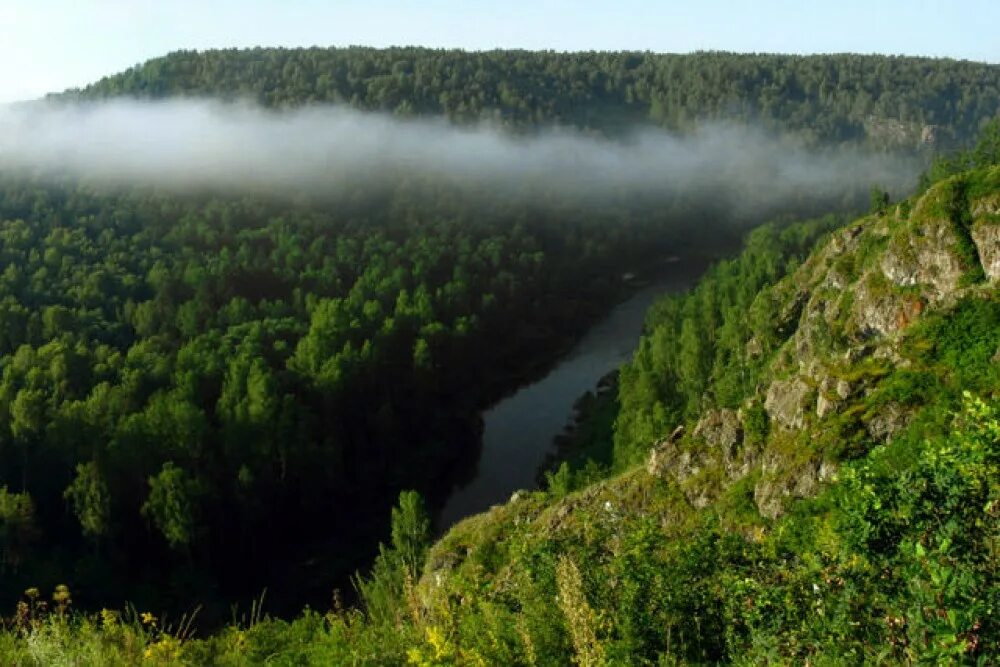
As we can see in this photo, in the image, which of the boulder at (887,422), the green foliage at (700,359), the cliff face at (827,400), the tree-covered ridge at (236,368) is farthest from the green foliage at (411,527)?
the boulder at (887,422)

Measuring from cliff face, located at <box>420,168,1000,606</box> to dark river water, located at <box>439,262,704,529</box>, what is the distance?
2420 cm

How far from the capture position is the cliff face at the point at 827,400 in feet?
127

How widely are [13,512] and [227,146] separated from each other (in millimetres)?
152002

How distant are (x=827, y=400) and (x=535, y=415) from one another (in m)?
61.4

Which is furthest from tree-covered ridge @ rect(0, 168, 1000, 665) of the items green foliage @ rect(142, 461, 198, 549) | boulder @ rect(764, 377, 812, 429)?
green foliage @ rect(142, 461, 198, 549)

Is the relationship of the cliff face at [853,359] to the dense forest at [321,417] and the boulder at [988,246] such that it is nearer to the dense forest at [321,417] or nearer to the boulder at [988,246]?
the boulder at [988,246]

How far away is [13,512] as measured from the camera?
6144 centimetres

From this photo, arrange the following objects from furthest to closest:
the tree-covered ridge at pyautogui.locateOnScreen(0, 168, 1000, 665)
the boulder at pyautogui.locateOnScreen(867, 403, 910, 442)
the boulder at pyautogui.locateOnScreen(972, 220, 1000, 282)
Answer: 1. the boulder at pyautogui.locateOnScreen(972, 220, 1000, 282)
2. the boulder at pyautogui.locateOnScreen(867, 403, 910, 442)
3. the tree-covered ridge at pyautogui.locateOnScreen(0, 168, 1000, 665)

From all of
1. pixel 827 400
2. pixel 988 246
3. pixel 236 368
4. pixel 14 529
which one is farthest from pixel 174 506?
pixel 988 246

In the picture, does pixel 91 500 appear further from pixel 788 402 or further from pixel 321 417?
pixel 788 402

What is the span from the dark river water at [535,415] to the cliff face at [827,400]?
79.4 feet

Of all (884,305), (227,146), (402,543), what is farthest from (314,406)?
(227,146)

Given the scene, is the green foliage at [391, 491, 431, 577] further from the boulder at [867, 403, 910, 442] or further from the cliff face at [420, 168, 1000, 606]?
the boulder at [867, 403, 910, 442]

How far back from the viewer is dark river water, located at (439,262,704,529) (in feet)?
267
